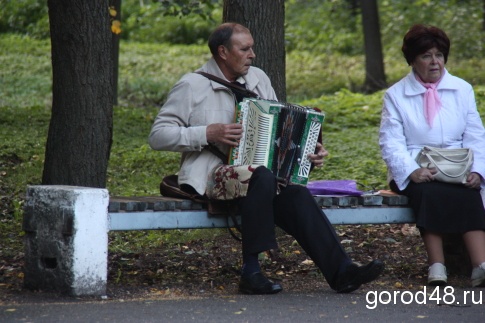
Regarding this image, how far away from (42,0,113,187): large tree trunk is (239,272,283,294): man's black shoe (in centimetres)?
158

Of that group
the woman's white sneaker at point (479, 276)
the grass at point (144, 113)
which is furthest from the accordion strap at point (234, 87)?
the grass at point (144, 113)

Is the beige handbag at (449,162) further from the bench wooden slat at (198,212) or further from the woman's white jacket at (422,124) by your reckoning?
the bench wooden slat at (198,212)

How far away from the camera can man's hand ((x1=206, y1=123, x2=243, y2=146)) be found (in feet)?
19.3

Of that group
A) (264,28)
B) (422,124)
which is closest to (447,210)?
(422,124)

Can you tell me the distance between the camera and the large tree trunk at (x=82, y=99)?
6660 millimetres

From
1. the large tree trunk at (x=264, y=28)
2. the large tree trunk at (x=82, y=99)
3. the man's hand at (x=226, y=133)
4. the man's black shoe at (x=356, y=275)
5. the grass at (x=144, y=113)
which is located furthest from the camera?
the grass at (x=144, y=113)

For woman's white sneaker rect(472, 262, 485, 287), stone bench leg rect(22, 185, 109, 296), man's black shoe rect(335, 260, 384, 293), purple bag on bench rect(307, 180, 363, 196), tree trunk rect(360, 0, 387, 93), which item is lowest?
woman's white sneaker rect(472, 262, 485, 287)

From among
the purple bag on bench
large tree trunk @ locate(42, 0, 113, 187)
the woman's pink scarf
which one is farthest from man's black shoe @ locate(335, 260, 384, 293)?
large tree trunk @ locate(42, 0, 113, 187)

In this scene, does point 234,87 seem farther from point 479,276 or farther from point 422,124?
point 479,276

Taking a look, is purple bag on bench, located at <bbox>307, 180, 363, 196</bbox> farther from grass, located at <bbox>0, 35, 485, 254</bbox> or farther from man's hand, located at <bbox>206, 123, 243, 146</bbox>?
grass, located at <bbox>0, 35, 485, 254</bbox>

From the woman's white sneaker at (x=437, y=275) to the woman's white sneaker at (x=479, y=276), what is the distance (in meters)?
0.17

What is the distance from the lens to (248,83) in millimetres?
6289

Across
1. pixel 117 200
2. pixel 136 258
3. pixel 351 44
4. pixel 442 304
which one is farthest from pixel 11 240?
pixel 351 44

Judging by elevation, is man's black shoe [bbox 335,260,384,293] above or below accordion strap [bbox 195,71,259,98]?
below
